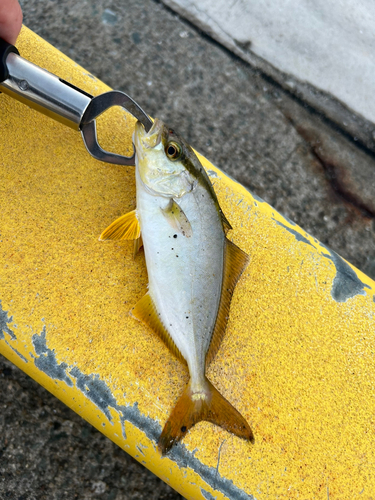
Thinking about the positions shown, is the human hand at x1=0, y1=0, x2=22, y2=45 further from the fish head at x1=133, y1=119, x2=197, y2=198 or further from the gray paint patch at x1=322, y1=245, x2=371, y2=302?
the gray paint patch at x1=322, y1=245, x2=371, y2=302

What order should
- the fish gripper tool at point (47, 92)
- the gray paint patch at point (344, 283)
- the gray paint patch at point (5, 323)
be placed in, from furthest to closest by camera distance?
1. the gray paint patch at point (344, 283)
2. the gray paint patch at point (5, 323)
3. the fish gripper tool at point (47, 92)

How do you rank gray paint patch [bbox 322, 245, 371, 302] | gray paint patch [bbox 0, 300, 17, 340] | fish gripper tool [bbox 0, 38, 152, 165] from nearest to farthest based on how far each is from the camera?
fish gripper tool [bbox 0, 38, 152, 165], gray paint patch [bbox 0, 300, 17, 340], gray paint patch [bbox 322, 245, 371, 302]

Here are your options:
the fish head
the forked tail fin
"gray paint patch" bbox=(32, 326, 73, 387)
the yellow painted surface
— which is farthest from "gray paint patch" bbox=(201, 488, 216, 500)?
the fish head

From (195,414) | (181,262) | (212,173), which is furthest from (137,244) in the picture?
(195,414)

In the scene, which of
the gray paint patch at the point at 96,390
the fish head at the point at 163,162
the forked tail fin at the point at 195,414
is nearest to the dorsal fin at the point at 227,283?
the forked tail fin at the point at 195,414

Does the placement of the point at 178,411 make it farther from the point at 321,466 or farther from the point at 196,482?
the point at 321,466

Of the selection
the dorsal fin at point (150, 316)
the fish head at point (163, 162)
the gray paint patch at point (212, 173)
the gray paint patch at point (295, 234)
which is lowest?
the dorsal fin at point (150, 316)

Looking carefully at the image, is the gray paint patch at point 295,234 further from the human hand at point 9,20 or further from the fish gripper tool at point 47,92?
the human hand at point 9,20
